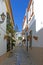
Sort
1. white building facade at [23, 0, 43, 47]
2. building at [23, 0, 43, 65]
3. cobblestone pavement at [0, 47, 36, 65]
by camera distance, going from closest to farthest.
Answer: building at [23, 0, 43, 65]
white building facade at [23, 0, 43, 47]
cobblestone pavement at [0, 47, 36, 65]

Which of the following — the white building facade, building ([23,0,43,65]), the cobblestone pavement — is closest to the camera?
building ([23,0,43,65])

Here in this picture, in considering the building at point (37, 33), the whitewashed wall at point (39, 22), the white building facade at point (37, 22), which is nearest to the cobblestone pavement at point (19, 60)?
the building at point (37, 33)

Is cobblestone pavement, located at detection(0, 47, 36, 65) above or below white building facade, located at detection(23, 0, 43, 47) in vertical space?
below

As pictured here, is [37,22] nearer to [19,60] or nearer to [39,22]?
[39,22]

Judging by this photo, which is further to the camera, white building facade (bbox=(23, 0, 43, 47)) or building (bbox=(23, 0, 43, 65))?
white building facade (bbox=(23, 0, 43, 47))

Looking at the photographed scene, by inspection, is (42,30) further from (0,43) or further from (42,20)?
(0,43)

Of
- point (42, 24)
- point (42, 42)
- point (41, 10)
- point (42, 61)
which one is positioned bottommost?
point (42, 61)

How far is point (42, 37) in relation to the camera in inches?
476

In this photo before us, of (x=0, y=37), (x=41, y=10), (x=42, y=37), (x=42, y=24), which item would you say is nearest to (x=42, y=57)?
(x=42, y=37)

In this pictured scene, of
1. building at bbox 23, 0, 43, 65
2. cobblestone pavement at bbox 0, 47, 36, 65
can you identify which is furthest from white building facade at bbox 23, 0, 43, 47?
cobblestone pavement at bbox 0, 47, 36, 65

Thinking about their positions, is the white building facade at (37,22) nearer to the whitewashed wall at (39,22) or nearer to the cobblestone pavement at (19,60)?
the whitewashed wall at (39,22)

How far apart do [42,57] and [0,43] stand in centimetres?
351

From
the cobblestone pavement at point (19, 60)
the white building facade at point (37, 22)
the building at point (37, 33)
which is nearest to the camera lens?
the building at point (37, 33)

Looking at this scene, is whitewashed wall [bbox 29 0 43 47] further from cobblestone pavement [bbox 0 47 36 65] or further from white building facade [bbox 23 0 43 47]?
cobblestone pavement [bbox 0 47 36 65]
